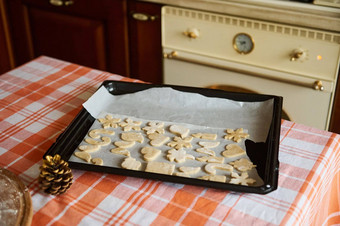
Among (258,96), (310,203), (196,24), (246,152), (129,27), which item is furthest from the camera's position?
(129,27)

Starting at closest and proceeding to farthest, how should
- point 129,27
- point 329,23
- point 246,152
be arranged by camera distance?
point 246,152 < point 329,23 < point 129,27

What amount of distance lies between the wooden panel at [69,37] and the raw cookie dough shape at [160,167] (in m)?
1.17

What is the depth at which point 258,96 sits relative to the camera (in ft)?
3.28

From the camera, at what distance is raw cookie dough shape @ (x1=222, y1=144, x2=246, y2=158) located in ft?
2.76

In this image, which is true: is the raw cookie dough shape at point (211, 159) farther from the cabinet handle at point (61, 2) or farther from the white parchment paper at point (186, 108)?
the cabinet handle at point (61, 2)

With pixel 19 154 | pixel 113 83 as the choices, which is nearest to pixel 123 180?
Answer: pixel 19 154

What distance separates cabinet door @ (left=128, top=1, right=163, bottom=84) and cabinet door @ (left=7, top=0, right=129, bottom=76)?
4cm

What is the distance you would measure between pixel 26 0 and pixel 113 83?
3.81 ft

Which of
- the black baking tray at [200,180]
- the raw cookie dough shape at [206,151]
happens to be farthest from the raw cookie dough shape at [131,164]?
the raw cookie dough shape at [206,151]

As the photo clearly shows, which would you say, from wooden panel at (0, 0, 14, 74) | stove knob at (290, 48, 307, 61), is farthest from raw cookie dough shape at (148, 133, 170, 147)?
wooden panel at (0, 0, 14, 74)

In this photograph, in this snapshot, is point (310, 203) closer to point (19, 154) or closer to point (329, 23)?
point (19, 154)

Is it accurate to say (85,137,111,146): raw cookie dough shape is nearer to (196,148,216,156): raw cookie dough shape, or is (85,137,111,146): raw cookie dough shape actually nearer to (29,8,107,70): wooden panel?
(196,148,216,156): raw cookie dough shape

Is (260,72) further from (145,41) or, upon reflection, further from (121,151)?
(121,151)

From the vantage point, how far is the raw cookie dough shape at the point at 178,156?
2.71 ft
